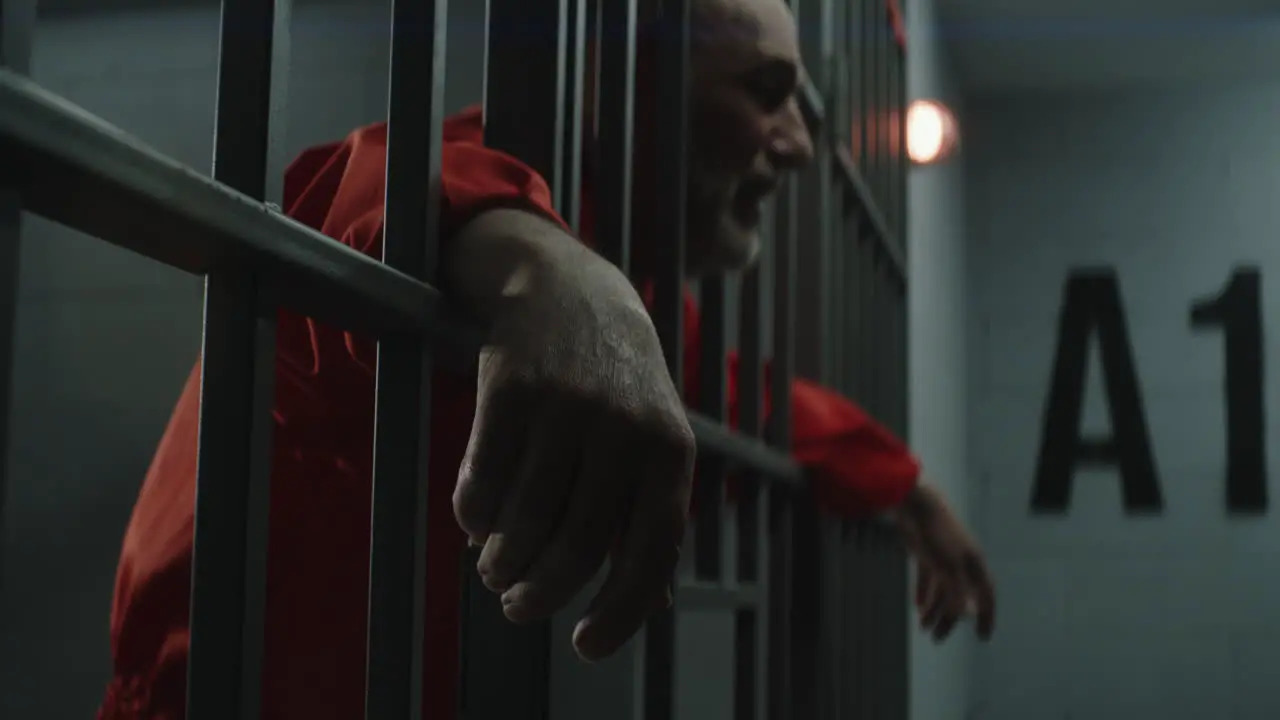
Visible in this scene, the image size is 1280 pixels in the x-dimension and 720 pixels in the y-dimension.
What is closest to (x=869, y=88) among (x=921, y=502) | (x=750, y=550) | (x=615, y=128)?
(x=921, y=502)

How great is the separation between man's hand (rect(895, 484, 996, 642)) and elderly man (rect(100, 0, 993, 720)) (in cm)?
68

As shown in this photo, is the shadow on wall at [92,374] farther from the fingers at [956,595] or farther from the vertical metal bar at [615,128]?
the vertical metal bar at [615,128]

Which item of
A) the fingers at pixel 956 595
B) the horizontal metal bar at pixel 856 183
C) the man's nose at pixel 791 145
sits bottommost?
the fingers at pixel 956 595

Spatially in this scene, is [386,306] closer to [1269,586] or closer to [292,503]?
[292,503]

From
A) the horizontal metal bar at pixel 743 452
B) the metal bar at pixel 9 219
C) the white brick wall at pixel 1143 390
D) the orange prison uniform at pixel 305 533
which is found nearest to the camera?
the metal bar at pixel 9 219

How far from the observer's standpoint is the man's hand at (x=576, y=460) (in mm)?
481

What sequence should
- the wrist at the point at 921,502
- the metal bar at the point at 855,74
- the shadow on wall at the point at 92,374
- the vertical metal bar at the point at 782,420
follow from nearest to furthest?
the vertical metal bar at the point at 782,420
the wrist at the point at 921,502
the metal bar at the point at 855,74
the shadow on wall at the point at 92,374

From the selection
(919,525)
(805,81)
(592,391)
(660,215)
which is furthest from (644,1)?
(919,525)

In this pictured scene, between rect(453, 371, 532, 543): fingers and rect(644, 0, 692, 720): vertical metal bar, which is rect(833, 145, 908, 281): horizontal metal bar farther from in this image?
rect(453, 371, 532, 543): fingers

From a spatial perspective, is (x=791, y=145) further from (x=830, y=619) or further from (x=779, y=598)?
(x=830, y=619)

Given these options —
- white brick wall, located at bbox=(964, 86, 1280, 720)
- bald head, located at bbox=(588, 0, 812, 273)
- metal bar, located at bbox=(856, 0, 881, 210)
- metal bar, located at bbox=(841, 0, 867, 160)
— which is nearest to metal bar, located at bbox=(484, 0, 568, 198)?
bald head, located at bbox=(588, 0, 812, 273)

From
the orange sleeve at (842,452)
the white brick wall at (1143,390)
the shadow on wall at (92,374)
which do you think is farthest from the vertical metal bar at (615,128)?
the white brick wall at (1143,390)

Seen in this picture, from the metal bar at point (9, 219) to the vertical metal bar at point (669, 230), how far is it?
57 cm

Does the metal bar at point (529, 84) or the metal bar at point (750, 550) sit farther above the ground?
the metal bar at point (529, 84)
